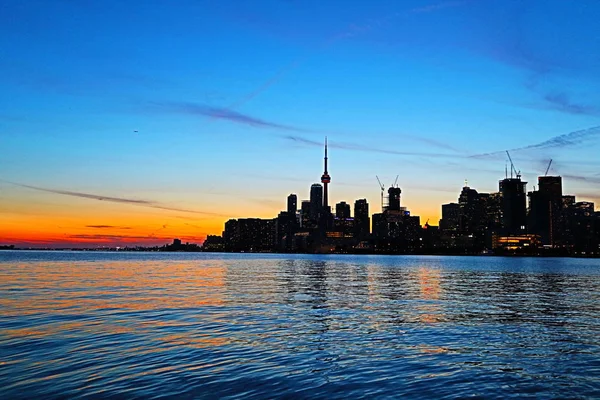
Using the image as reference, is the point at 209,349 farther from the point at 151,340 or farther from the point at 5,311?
the point at 5,311

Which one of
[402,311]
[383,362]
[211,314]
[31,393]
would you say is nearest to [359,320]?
[402,311]

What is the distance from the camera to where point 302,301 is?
2143 inches

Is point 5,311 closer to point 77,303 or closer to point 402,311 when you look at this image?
point 77,303

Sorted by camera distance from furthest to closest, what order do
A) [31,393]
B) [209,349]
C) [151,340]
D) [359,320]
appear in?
[359,320], [151,340], [209,349], [31,393]

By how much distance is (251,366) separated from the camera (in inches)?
947

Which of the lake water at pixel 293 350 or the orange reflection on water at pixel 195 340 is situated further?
the orange reflection on water at pixel 195 340

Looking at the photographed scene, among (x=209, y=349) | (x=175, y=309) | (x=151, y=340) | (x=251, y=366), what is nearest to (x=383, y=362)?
(x=251, y=366)

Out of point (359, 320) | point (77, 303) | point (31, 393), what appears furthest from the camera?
point (77, 303)

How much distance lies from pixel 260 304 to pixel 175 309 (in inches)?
328

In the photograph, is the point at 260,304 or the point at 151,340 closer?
the point at 151,340

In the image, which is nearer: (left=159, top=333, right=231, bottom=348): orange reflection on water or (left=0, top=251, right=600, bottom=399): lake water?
(left=0, top=251, right=600, bottom=399): lake water

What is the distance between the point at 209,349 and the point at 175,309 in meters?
19.4

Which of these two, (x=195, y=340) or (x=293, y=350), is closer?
(x=293, y=350)

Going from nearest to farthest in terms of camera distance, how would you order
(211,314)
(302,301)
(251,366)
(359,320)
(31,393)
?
1. (31,393)
2. (251,366)
3. (359,320)
4. (211,314)
5. (302,301)
